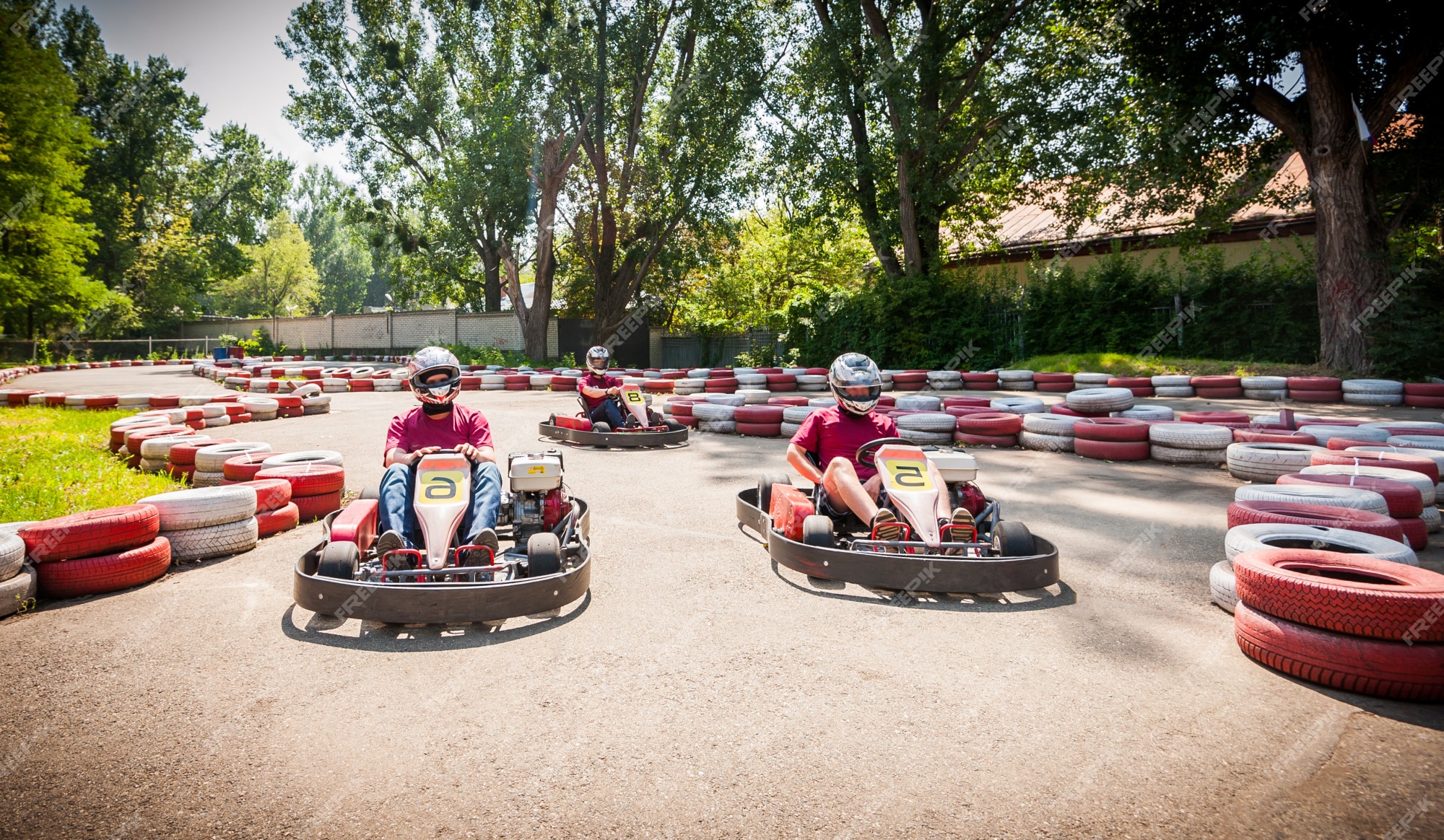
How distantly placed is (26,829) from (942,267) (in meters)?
21.0

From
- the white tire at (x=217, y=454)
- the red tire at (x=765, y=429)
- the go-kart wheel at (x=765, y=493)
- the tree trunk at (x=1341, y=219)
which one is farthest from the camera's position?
the tree trunk at (x=1341, y=219)

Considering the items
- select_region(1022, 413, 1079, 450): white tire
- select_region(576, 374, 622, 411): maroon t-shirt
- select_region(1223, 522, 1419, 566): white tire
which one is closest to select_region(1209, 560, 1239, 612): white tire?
select_region(1223, 522, 1419, 566): white tire

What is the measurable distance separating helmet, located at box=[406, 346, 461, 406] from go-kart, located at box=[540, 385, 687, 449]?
449 centimetres

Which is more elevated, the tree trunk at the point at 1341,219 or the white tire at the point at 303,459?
the tree trunk at the point at 1341,219

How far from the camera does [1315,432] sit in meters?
7.27

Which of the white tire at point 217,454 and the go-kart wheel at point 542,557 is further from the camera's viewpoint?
the white tire at point 217,454

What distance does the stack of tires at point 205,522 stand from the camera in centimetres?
454

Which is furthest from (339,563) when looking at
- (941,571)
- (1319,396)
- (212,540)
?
(1319,396)

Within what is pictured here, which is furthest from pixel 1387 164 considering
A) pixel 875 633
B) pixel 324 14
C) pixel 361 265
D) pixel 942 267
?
pixel 361 265

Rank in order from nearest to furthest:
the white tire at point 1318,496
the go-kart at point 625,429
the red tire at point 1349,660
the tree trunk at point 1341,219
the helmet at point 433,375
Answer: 1. the red tire at point 1349,660
2. the white tire at point 1318,496
3. the helmet at point 433,375
4. the go-kart at point 625,429
5. the tree trunk at point 1341,219

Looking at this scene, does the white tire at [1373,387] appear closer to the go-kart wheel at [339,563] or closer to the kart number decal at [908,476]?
the kart number decal at [908,476]

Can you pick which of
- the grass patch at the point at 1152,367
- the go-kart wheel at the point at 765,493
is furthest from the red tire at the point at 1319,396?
the go-kart wheel at the point at 765,493

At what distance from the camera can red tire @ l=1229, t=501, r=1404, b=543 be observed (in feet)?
13.0

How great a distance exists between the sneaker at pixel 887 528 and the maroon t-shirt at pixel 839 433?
72 centimetres
